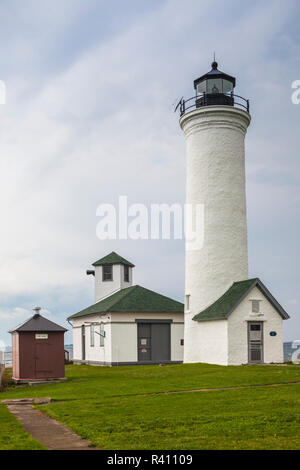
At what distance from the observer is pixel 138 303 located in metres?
38.6

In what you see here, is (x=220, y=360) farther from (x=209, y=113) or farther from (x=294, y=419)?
(x=294, y=419)

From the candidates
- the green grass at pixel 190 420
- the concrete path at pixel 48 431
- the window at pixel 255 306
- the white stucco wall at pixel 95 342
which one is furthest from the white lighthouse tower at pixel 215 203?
the concrete path at pixel 48 431

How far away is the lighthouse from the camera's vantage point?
3200cm

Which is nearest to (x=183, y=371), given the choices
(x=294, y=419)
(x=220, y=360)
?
(x=220, y=360)

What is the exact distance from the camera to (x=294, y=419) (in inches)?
505

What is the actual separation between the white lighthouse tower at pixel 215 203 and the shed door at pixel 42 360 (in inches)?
428

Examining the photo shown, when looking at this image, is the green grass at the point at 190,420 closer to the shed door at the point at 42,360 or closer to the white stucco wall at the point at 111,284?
the shed door at the point at 42,360

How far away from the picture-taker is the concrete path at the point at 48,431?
1061cm

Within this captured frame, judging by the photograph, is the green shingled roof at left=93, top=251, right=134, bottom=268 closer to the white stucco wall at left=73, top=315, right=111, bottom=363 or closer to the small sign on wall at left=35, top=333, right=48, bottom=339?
the white stucco wall at left=73, top=315, right=111, bottom=363

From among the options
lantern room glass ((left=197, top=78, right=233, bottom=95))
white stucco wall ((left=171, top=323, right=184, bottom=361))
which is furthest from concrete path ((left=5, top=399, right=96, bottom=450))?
lantern room glass ((left=197, top=78, right=233, bottom=95))

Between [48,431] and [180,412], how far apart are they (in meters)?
3.66

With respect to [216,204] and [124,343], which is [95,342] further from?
[216,204]

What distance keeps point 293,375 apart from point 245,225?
12917mm
